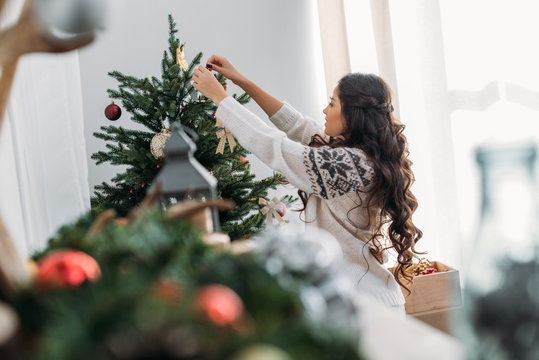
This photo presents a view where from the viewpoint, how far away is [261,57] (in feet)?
9.20

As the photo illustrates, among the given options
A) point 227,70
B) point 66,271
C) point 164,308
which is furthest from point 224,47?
point 164,308

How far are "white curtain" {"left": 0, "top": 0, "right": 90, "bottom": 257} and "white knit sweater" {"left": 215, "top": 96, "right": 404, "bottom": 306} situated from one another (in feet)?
1.39

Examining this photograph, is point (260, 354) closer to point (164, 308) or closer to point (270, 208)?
point (164, 308)

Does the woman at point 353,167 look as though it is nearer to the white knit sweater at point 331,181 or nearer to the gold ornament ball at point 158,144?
the white knit sweater at point 331,181

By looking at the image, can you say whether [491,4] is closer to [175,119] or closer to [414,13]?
[414,13]

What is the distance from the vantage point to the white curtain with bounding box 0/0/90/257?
3.56 ft

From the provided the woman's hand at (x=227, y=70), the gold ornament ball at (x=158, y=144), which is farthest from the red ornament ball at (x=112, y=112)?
the woman's hand at (x=227, y=70)

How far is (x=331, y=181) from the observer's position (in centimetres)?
147

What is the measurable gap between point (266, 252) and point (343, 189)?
1.03 m

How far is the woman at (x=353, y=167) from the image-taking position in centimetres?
147

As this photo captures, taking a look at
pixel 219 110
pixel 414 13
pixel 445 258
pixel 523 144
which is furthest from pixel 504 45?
pixel 523 144

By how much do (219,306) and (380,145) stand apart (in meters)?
1.28

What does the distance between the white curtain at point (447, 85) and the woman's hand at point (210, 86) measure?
52.5 inches

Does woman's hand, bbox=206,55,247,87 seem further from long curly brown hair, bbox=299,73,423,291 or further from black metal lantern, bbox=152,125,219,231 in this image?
black metal lantern, bbox=152,125,219,231
